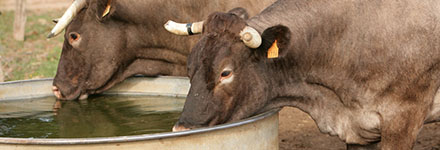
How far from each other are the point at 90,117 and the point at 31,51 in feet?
23.2

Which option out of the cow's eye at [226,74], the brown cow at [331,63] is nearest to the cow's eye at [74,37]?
the brown cow at [331,63]

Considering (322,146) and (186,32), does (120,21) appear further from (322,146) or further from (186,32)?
(322,146)

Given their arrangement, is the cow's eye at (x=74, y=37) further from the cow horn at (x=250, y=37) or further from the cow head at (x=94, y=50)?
the cow horn at (x=250, y=37)

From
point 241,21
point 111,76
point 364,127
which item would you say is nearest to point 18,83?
point 111,76

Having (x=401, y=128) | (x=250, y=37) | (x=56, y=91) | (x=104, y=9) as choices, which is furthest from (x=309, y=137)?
(x=250, y=37)

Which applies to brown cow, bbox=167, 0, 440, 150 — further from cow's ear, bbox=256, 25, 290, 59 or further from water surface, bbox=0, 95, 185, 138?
water surface, bbox=0, 95, 185, 138

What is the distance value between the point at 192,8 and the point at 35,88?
141 cm

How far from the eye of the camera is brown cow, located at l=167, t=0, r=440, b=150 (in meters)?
4.06

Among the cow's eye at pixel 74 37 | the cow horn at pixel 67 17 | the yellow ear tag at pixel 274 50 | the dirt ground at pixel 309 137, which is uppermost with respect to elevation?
the cow horn at pixel 67 17

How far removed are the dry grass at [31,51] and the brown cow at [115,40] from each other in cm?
328

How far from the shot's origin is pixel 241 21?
4.09m

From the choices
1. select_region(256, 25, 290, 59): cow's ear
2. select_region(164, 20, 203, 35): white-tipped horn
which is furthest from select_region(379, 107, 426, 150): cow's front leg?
select_region(164, 20, 203, 35): white-tipped horn

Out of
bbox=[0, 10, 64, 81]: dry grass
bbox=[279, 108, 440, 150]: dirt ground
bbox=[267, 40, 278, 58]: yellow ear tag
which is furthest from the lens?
bbox=[0, 10, 64, 81]: dry grass

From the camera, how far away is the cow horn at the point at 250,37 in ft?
13.0
